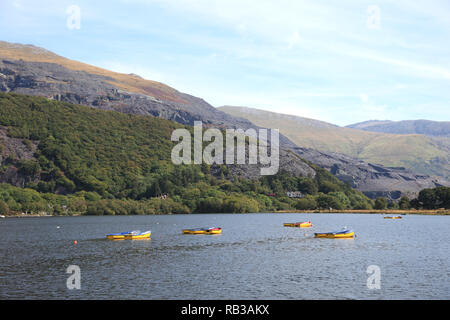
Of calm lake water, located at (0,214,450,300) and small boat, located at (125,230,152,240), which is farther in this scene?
small boat, located at (125,230,152,240)

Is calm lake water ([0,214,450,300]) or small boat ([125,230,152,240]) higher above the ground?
calm lake water ([0,214,450,300])

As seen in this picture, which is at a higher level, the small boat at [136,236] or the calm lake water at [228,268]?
the calm lake water at [228,268]

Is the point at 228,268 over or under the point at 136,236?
over

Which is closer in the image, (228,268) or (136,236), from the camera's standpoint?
(228,268)

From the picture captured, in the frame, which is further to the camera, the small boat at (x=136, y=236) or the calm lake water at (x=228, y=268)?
the small boat at (x=136, y=236)
